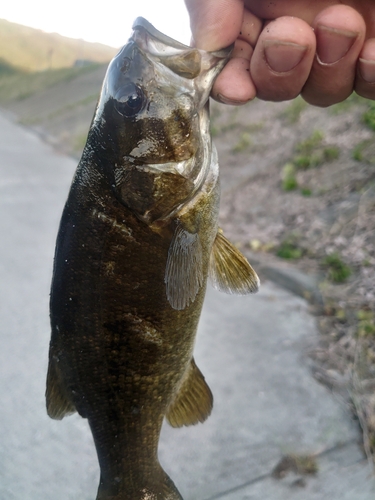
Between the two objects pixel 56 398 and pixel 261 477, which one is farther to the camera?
pixel 261 477

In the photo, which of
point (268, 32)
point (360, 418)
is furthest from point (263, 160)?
point (268, 32)

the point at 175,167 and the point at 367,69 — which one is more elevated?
the point at 367,69

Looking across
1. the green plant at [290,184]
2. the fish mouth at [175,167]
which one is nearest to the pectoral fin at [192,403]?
the fish mouth at [175,167]

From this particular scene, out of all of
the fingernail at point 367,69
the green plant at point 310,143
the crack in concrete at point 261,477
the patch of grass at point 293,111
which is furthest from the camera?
the patch of grass at point 293,111

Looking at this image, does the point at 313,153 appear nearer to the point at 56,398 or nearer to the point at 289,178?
the point at 289,178

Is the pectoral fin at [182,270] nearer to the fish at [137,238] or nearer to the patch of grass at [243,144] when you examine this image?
the fish at [137,238]

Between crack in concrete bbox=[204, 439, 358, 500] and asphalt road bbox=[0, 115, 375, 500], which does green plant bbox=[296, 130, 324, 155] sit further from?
crack in concrete bbox=[204, 439, 358, 500]

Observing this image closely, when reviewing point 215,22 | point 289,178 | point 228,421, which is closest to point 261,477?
point 228,421
